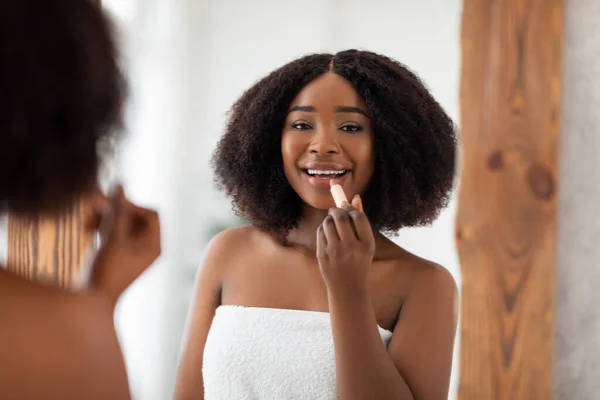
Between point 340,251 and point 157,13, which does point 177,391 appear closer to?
point 340,251

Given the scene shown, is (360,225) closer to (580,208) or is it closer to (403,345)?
(403,345)

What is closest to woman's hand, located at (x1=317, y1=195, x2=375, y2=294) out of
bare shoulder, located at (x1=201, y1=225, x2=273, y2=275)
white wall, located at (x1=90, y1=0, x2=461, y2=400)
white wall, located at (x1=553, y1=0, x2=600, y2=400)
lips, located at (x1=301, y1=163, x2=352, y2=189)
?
lips, located at (x1=301, y1=163, x2=352, y2=189)

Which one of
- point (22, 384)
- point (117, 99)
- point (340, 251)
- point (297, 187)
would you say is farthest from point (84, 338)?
point (297, 187)

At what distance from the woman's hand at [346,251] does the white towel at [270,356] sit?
0.40 feet

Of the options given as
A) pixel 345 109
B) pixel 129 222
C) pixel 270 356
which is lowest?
pixel 270 356

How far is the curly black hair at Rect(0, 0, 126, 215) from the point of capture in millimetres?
457

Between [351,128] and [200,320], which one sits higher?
[351,128]

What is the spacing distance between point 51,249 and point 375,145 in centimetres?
44

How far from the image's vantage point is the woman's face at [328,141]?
89 centimetres

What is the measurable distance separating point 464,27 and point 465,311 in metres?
0.43

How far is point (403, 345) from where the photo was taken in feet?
2.82

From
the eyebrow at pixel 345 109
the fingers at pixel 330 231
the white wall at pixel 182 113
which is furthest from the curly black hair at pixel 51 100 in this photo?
the white wall at pixel 182 113

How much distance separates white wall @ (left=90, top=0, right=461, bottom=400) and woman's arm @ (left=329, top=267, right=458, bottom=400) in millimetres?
879

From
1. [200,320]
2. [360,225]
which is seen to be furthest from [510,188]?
[200,320]
